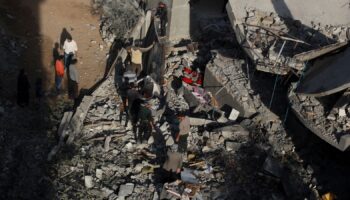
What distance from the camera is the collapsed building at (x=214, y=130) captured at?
1079cm

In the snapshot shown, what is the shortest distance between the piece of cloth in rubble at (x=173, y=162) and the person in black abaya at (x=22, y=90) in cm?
407

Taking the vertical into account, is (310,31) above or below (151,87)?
above

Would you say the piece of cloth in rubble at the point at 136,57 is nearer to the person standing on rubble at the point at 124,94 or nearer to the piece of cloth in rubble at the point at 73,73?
the person standing on rubble at the point at 124,94

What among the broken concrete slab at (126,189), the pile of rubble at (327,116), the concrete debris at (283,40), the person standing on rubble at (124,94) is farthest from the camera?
the person standing on rubble at (124,94)

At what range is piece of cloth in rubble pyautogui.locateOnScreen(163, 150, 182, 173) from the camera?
10742mm

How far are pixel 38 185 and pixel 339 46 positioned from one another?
7.76 m

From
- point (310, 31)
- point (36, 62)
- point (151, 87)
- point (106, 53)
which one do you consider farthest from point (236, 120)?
point (36, 62)

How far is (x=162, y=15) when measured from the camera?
15484 mm

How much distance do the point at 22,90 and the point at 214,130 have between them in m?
4.91

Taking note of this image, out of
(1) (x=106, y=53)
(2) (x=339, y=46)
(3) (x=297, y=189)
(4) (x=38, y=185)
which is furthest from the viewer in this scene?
(1) (x=106, y=53)

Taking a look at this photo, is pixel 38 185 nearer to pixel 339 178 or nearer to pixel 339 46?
pixel 339 178

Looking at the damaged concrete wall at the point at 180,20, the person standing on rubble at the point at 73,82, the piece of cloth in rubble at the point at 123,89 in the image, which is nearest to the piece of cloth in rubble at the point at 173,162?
the piece of cloth in rubble at the point at 123,89

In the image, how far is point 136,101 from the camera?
12156 mm

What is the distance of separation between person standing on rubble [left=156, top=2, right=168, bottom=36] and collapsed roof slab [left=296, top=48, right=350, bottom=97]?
514cm
